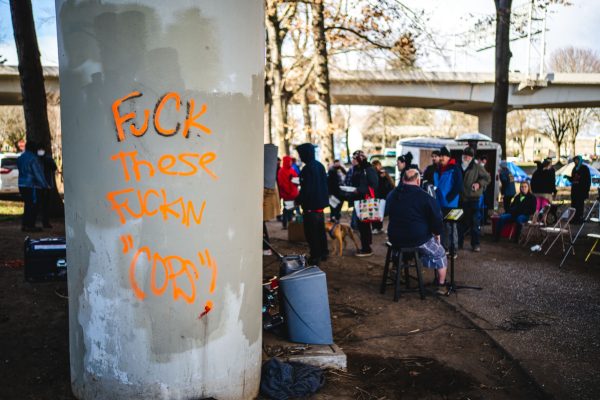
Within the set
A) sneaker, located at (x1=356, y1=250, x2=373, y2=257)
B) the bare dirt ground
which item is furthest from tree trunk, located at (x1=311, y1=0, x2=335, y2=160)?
the bare dirt ground

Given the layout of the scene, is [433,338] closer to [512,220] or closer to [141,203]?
[141,203]

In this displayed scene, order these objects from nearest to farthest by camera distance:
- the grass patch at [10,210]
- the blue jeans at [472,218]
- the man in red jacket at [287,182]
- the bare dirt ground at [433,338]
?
the bare dirt ground at [433,338]
the blue jeans at [472,218]
the man in red jacket at [287,182]
the grass patch at [10,210]

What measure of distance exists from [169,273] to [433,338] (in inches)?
131

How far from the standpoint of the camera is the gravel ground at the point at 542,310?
4789mm

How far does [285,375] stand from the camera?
418 centimetres

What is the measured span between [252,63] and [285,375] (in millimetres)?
2390

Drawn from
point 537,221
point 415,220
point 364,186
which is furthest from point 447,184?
point 537,221

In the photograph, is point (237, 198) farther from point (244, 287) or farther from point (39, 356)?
point (39, 356)

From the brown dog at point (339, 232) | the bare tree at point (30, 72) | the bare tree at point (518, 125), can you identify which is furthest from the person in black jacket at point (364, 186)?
the bare tree at point (518, 125)

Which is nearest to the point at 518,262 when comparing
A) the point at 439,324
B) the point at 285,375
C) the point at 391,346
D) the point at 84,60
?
the point at 439,324

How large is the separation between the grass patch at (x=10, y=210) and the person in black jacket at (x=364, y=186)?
9.16 meters

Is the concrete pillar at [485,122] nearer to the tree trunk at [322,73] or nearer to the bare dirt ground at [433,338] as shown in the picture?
the tree trunk at [322,73]

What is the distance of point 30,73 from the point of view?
1290cm

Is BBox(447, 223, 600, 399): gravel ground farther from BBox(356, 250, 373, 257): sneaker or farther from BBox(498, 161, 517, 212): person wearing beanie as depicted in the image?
BBox(498, 161, 517, 212): person wearing beanie
